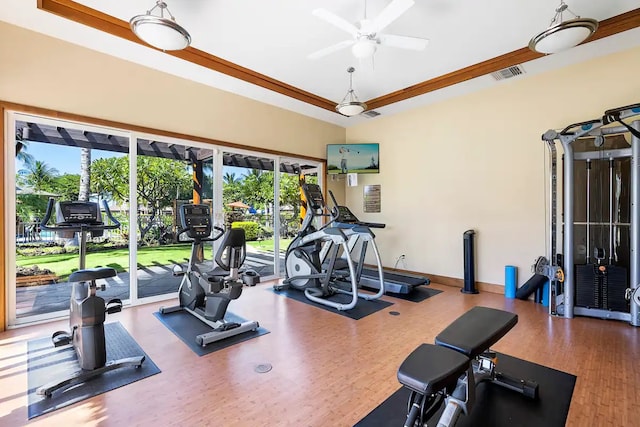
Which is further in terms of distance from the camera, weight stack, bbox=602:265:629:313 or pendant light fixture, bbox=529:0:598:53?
weight stack, bbox=602:265:629:313

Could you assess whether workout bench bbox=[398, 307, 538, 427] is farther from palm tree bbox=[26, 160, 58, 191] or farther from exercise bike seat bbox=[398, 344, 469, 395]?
palm tree bbox=[26, 160, 58, 191]

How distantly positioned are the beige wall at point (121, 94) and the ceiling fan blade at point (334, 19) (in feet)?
9.30

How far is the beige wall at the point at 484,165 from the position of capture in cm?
429

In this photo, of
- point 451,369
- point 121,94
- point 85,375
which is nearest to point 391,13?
point 451,369

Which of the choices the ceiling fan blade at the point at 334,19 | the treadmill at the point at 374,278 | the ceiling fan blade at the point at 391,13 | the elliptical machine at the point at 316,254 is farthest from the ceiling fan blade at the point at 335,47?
the treadmill at the point at 374,278

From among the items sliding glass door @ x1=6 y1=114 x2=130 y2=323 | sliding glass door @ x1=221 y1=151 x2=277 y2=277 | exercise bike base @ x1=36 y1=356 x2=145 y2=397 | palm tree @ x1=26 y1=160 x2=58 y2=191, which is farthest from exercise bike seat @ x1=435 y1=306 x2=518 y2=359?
palm tree @ x1=26 y1=160 x2=58 y2=191

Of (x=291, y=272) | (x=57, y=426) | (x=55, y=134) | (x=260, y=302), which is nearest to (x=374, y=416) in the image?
(x=57, y=426)

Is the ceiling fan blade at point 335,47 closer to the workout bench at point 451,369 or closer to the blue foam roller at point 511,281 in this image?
the workout bench at point 451,369

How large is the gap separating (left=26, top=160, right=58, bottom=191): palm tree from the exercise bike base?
2584 mm

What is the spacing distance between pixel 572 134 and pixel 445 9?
220 centimetres

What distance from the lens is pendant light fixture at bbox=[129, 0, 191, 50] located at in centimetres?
266

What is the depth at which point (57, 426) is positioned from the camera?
1932mm

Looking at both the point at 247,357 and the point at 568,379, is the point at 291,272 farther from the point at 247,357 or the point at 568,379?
the point at 568,379

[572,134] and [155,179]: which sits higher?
[572,134]
